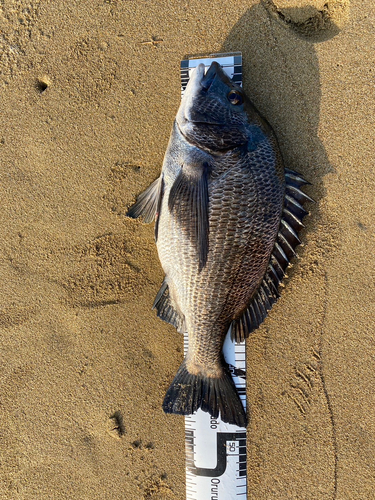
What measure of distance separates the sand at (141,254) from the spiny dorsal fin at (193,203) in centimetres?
56

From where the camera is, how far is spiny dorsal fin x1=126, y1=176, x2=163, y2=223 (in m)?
2.08

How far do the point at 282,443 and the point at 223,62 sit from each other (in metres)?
2.83

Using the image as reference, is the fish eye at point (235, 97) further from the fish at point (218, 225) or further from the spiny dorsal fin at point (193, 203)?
the spiny dorsal fin at point (193, 203)

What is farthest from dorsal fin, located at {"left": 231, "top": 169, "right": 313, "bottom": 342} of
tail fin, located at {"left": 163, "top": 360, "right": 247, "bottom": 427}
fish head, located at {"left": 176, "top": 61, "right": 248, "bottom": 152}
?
fish head, located at {"left": 176, "top": 61, "right": 248, "bottom": 152}

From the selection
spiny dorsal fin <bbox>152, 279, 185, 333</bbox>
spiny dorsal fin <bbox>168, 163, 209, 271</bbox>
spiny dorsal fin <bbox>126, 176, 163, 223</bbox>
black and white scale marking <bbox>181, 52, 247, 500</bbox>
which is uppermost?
spiny dorsal fin <bbox>168, 163, 209, 271</bbox>

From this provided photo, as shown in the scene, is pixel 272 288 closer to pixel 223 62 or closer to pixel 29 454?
pixel 223 62

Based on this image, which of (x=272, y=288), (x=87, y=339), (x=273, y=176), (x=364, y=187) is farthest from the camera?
(x=87, y=339)

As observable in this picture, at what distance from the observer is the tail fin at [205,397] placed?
2.01 m

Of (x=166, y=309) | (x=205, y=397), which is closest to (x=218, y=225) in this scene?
(x=166, y=309)

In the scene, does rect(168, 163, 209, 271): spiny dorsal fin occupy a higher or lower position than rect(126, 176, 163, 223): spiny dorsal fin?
higher

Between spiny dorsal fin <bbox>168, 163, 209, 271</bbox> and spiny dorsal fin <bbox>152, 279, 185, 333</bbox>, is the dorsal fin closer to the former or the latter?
spiny dorsal fin <bbox>152, 279, 185, 333</bbox>

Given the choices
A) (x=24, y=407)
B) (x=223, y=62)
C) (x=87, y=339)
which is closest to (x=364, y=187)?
(x=223, y=62)

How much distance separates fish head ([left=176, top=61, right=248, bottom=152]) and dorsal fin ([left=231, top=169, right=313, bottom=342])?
1.51 ft

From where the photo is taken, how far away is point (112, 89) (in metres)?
2.25
